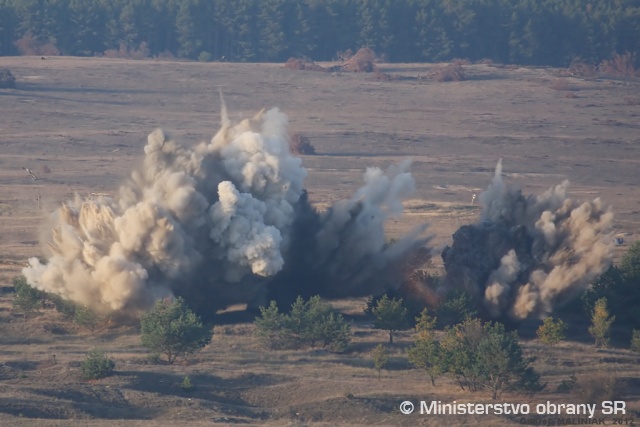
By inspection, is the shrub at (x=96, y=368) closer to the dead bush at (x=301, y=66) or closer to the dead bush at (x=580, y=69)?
the dead bush at (x=301, y=66)

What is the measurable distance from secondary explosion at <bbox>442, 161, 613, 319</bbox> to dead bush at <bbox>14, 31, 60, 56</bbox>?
96.2 meters

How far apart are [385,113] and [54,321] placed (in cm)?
6956

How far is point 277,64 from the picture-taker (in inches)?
5787

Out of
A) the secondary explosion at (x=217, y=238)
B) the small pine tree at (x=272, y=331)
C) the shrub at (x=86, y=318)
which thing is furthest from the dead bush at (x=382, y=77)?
the small pine tree at (x=272, y=331)

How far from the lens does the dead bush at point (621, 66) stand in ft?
518

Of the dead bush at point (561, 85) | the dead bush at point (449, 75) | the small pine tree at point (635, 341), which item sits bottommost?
the small pine tree at point (635, 341)

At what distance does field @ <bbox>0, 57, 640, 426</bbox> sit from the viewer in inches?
1671

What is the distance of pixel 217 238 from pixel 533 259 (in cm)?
1402

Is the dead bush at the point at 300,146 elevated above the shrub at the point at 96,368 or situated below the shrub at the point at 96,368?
below

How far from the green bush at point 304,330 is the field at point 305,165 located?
1.01m

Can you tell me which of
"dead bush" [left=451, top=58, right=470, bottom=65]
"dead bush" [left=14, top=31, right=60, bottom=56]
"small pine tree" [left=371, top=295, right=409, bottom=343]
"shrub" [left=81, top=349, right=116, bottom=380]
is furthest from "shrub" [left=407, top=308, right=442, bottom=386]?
"dead bush" [left=14, top=31, right=60, bottom=56]

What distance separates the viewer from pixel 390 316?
54.2 meters

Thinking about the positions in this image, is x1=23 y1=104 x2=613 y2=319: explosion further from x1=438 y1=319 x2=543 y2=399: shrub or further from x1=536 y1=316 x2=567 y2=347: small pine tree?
x1=438 y1=319 x2=543 y2=399: shrub

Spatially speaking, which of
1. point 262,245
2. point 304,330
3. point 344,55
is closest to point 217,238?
point 262,245
